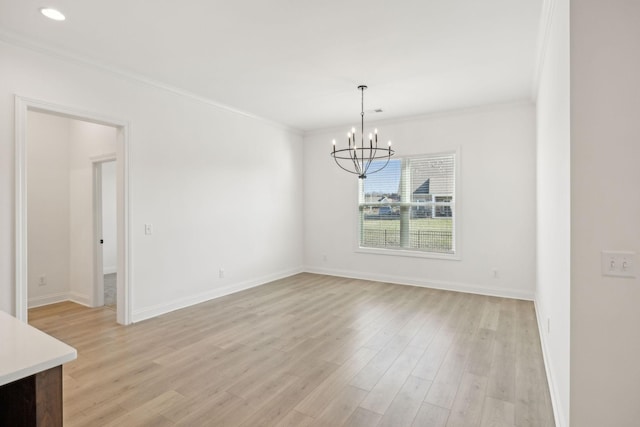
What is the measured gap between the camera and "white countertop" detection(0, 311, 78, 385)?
38.6 inches

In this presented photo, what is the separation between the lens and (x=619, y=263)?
1.55 meters

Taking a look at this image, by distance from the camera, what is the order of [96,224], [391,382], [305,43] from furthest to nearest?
[96,224], [305,43], [391,382]

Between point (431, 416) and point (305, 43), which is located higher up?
point (305, 43)

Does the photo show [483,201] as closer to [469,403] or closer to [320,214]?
[320,214]

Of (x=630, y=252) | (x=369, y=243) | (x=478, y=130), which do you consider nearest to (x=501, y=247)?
(x=478, y=130)

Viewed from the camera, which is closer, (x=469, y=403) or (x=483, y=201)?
(x=469, y=403)

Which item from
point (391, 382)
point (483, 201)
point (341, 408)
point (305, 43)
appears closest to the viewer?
point (341, 408)

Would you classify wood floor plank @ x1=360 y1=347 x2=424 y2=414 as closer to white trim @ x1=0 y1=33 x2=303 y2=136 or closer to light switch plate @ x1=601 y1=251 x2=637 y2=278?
light switch plate @ x1=601 y1=251 x2=637 y2=278

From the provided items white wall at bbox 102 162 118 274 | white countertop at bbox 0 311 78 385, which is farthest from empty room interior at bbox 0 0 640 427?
white wall at bbox 102 162 118 274

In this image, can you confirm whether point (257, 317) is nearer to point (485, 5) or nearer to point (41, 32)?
point (41, 32)

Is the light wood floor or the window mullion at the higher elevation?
the window mullion

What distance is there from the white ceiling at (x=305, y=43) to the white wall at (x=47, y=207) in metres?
2.11

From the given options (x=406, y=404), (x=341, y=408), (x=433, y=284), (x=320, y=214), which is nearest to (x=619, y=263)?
(x=406, y=404)

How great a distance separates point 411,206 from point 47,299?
5847mm
